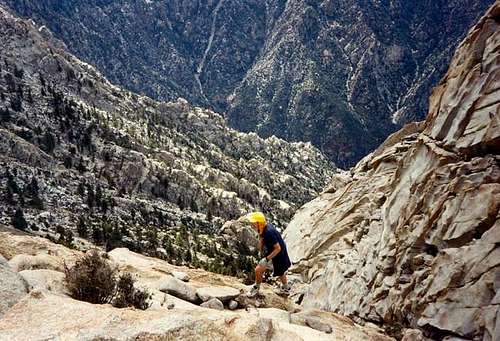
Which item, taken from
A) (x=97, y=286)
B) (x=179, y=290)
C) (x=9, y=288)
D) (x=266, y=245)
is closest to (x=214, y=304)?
(x=179, y=290)

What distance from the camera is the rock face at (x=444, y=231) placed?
576 inches

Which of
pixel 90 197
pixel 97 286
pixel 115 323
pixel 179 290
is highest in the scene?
pixel 90 197

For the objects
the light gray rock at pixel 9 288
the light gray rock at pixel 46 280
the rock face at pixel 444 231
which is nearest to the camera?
the light gray rock at pixel 9 288

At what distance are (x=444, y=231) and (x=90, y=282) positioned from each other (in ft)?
39.8

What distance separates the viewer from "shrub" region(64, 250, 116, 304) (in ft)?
39.0

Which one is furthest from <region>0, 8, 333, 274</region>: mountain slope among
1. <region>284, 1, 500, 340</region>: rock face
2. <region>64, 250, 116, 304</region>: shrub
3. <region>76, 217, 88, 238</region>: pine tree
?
<region>64, 250, 116, 304</region>: shrub

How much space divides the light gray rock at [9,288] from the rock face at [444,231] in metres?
10.9

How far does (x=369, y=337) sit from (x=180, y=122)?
6514 inches

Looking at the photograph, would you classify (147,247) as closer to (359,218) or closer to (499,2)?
(359,218)

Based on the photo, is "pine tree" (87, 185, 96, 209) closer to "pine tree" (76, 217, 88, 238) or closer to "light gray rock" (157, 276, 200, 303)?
"pine tree" (76, 217, 88, 238)

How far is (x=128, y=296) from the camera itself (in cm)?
1180

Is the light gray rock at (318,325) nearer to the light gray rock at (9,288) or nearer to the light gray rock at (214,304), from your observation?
the light gray rock at (214,304)

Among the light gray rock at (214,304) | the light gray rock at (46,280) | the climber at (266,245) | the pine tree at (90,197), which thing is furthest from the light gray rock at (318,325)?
the pine tree at (90,197)

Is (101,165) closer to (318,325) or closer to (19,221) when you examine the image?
(19,221)
